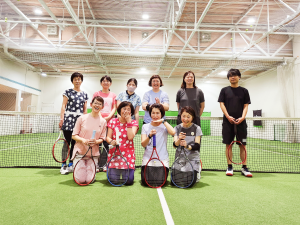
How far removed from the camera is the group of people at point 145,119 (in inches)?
134

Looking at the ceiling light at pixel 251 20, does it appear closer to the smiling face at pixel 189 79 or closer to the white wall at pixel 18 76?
the smiling face at pixel 189 79

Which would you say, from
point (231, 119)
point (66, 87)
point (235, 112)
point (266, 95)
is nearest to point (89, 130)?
point (231, 119)

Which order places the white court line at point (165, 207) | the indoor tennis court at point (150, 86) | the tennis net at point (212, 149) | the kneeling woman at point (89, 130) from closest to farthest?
the white court line at point (165, 207) < the indoor tennis court at point (150, 86) < the kneeling woman at point (89, 130) < the tennis net at point (212, 149)

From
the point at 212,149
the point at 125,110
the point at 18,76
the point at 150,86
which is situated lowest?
the point at 212,149

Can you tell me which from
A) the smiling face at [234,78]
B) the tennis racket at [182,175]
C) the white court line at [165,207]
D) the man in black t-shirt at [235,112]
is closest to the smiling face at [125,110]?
the tennis racket at [182,175]

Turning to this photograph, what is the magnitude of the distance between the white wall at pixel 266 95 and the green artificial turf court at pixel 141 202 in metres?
13.8

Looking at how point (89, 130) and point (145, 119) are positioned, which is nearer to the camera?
point (89, 130)

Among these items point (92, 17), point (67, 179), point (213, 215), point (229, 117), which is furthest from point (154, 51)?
point (213, 215)

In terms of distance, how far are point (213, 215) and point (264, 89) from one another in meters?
17.4

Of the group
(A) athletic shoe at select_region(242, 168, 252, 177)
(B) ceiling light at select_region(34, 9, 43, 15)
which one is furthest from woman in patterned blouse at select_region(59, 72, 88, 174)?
(B) ceiling light at select_region(34, 9, 43, 15)

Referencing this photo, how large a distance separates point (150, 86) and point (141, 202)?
2636 mm

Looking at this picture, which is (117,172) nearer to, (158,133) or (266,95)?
(158,133)

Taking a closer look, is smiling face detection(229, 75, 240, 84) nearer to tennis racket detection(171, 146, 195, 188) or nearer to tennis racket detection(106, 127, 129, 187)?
tennis racket detection(171, 146, 195, 188)

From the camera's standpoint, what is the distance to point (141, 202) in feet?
8.47
